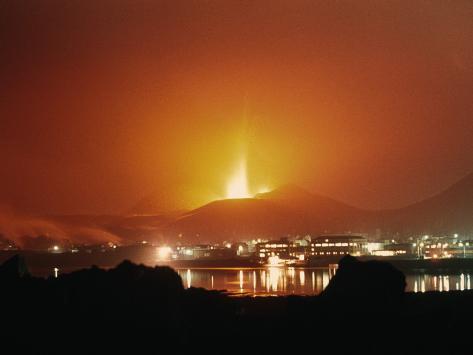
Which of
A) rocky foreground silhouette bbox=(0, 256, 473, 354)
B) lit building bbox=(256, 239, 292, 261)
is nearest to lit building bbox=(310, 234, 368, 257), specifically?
lit building bbox=(256, 239, 292, 261)

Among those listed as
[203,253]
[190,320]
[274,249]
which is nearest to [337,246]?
[274,249]

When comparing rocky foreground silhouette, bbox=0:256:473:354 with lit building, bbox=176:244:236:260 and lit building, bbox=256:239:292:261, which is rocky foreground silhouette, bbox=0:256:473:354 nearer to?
lit building, bbox=256:239:292:261

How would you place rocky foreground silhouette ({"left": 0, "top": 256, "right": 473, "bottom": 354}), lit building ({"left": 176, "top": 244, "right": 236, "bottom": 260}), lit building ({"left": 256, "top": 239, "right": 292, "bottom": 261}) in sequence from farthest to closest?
lit building ({"left": 176, "top": 244, "right": 236, "bottom": 260}), lit building ({"left": 256, "top": 239, "right": 292, "bottom": 261}), rocky foreground silhouette ({"left": 0, "top": 256, "right": 473, "bottom": 354})

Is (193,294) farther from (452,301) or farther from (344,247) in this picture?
(344,247)

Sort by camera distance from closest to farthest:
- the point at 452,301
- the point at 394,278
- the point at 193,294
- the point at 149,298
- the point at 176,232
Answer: the point at 149,298 < the point at 394,278 < the point at 193,294 < the point at 452,301 < the point at 176,232

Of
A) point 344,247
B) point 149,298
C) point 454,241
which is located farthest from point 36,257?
point 149,298

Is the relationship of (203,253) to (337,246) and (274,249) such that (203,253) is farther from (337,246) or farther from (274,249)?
(337,246)
